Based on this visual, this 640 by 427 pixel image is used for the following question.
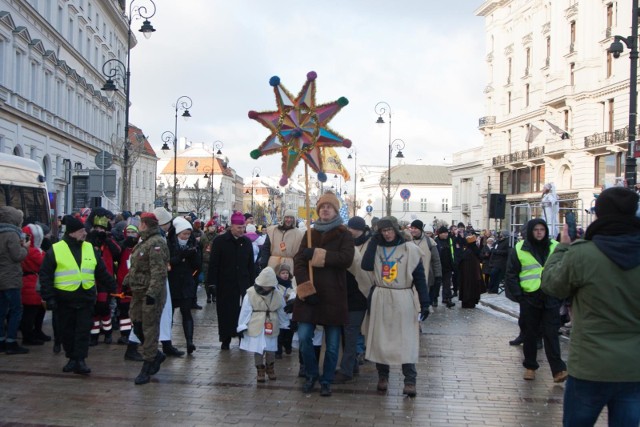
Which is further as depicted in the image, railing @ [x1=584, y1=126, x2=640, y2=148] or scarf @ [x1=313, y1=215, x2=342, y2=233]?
railing @ [x1=584, y1=126, x2=640, y2=148]

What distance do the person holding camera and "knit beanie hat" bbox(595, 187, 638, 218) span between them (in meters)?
6.48

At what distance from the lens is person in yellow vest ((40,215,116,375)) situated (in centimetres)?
821

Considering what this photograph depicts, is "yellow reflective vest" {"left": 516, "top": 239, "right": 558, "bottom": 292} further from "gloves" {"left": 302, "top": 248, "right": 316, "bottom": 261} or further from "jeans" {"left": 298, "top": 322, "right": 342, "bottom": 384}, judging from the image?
"gloves" {"left": 302, "top": 248, "right": 316, "bottom": 261}

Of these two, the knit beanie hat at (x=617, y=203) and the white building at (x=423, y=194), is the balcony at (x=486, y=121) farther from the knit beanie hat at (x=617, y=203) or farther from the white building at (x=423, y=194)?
the knit beanie hat at (x=617, y=203)

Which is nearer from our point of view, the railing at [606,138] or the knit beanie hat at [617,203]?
the knit beanie hat at [617,203]

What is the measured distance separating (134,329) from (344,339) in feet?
8.21

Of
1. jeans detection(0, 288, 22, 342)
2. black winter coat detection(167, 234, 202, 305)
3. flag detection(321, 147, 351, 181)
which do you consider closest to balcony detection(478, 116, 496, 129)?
flag detection(321, 147, 351, 181)

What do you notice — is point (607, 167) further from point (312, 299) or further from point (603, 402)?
point (603, 402)

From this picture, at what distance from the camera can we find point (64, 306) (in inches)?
325

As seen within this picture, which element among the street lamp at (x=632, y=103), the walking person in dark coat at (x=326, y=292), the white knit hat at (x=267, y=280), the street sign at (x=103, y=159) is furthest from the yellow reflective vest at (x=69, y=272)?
the street sign at (x=103, y=159)

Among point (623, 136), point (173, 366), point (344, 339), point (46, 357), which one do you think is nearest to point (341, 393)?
point (344, 339)

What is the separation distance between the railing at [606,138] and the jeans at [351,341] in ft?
129

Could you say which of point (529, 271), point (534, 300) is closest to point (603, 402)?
point (534, 300)

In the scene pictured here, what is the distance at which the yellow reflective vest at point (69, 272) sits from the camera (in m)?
8.22
